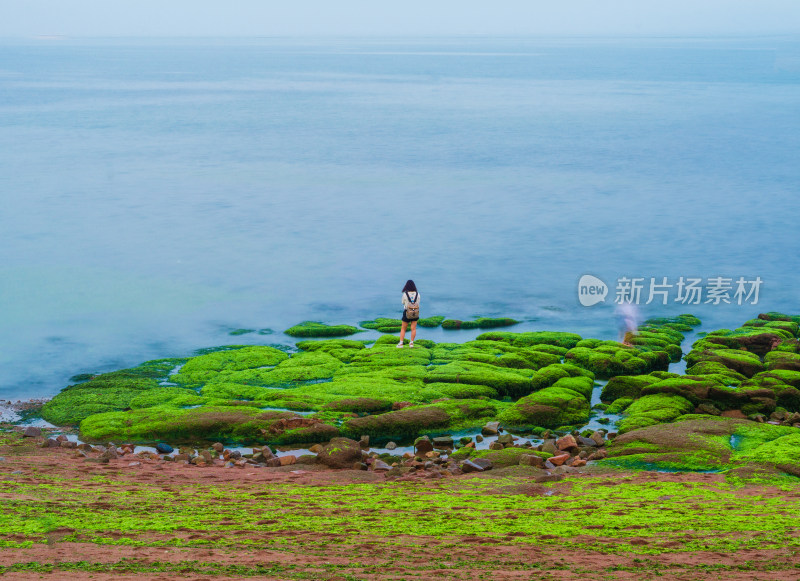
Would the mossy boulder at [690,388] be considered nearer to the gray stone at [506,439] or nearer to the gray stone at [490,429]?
the gray stone at [490,429]

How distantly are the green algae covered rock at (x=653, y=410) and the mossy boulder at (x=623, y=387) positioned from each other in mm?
742

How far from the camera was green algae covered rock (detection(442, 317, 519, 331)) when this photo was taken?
28562 millimetres

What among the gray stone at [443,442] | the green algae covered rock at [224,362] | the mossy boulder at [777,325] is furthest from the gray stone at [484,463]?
the mossy boulder at [777,325]

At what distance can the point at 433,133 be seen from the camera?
89.2 metres

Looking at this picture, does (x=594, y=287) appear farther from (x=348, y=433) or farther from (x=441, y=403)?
(x=348, y=433)

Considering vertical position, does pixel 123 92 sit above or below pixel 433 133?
above

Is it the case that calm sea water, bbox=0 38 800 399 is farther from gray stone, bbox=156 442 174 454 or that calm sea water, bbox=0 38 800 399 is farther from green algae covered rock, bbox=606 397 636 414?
green algae covered rock, bbox=606 397 636 414

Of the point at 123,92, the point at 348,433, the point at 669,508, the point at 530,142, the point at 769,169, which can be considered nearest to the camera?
the point at 669,508

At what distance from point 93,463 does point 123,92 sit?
130279mm

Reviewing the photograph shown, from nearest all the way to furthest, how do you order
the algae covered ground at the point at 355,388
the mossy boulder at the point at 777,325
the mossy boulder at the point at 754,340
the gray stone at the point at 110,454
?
the gray stone at the point at 110,454, the algae covered ground at the point at 355,388, the mossy boulder at the point at 754,340, the mossy boulder at the point at 777,325

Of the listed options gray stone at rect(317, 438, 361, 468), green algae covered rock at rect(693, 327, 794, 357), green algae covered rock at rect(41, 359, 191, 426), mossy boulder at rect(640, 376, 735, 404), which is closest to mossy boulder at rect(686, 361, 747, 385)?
mossy boulder at rect(640, 376, 735, 404)

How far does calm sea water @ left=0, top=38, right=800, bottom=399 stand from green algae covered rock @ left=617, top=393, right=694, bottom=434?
7.72 m

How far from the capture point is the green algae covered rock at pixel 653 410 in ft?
63.0

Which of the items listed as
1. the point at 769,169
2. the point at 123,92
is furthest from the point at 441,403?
the point at 123,92
